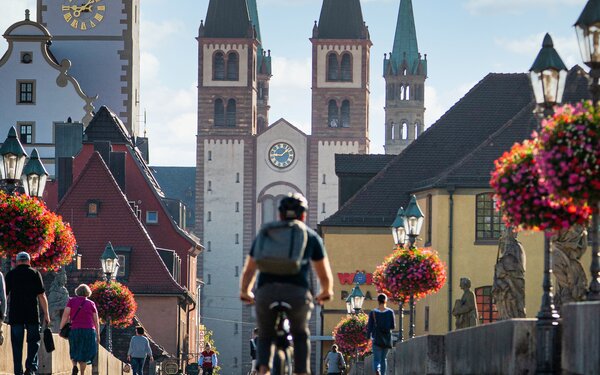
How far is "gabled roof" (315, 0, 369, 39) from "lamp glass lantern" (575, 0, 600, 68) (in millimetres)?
136245

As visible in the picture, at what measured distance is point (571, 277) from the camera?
29688mm

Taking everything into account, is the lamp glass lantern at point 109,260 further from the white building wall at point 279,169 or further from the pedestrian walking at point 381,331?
the white building wall at point 279,169

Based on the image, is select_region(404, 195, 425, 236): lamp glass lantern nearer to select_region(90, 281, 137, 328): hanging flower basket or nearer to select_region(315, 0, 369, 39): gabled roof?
select_region(90, 281, 137, 328): hanging flower basket

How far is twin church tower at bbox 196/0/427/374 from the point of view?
14675 cm

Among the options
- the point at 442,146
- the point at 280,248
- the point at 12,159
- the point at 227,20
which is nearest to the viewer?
the point at 280,248

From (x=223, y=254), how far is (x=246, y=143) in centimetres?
985

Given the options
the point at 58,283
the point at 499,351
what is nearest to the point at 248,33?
Answer: the point at 58,283

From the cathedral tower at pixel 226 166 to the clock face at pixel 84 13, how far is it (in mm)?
45042

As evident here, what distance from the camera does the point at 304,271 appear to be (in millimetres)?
16391

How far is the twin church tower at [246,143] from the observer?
14675 centimetres

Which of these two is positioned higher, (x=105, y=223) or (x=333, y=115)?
(x=333, y=115)

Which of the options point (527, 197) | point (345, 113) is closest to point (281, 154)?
point (345, 113)

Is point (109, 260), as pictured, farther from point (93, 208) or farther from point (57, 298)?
point (93, 208)

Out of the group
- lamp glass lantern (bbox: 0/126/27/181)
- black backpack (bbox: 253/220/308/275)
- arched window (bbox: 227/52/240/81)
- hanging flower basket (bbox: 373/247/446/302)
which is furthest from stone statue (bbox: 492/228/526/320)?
arched window (bbox: 227/52/240/81)
